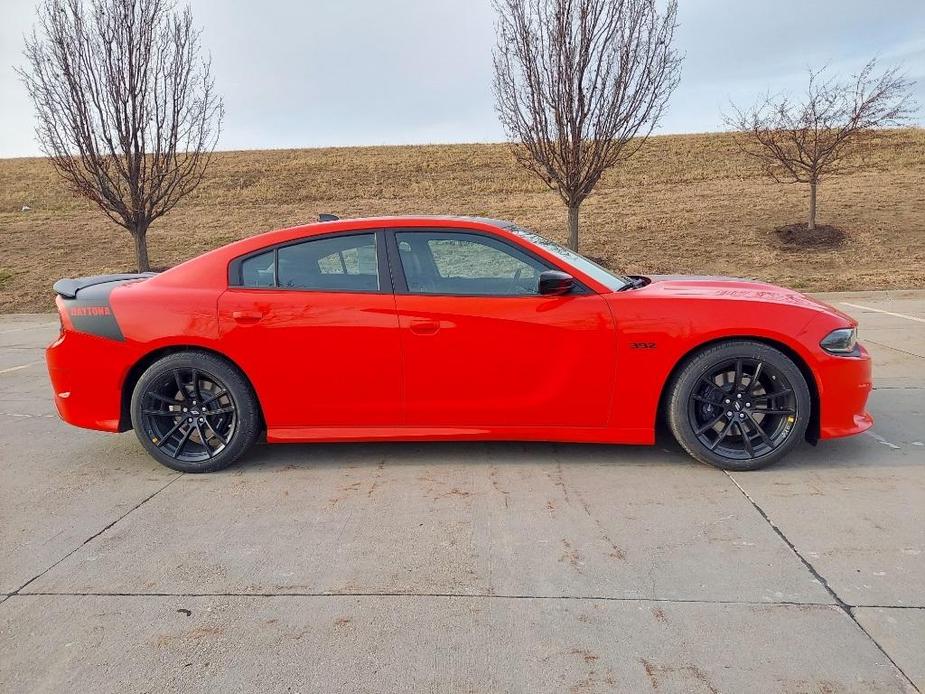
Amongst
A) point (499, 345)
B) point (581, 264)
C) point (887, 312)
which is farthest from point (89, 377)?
point (887, 312)

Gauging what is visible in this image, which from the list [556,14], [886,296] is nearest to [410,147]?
[556,14]

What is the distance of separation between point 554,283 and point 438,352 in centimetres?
74

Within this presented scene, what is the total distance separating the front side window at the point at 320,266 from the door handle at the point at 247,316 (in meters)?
0.19

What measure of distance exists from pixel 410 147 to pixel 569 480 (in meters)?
36.2

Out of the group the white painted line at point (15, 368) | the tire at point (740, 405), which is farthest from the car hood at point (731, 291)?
the white painted line at point (15, 368)

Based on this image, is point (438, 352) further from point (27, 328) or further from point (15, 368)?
point (27, 328)

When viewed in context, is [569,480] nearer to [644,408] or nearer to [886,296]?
[644,408]

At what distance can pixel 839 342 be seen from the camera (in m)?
3.79

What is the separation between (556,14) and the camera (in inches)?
501

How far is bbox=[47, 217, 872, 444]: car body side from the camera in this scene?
3.78 meters

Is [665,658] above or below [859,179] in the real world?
below

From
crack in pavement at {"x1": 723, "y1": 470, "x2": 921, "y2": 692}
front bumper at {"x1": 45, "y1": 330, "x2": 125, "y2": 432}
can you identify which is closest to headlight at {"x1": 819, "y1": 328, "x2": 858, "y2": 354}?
crack in pavement at {"x1": 723, "y1": 470, "x2": 921, "y2": 692}

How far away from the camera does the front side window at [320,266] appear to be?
3.99 meters

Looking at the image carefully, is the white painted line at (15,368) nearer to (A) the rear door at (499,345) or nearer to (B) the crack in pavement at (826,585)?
(A) the rear door at (499,345)
